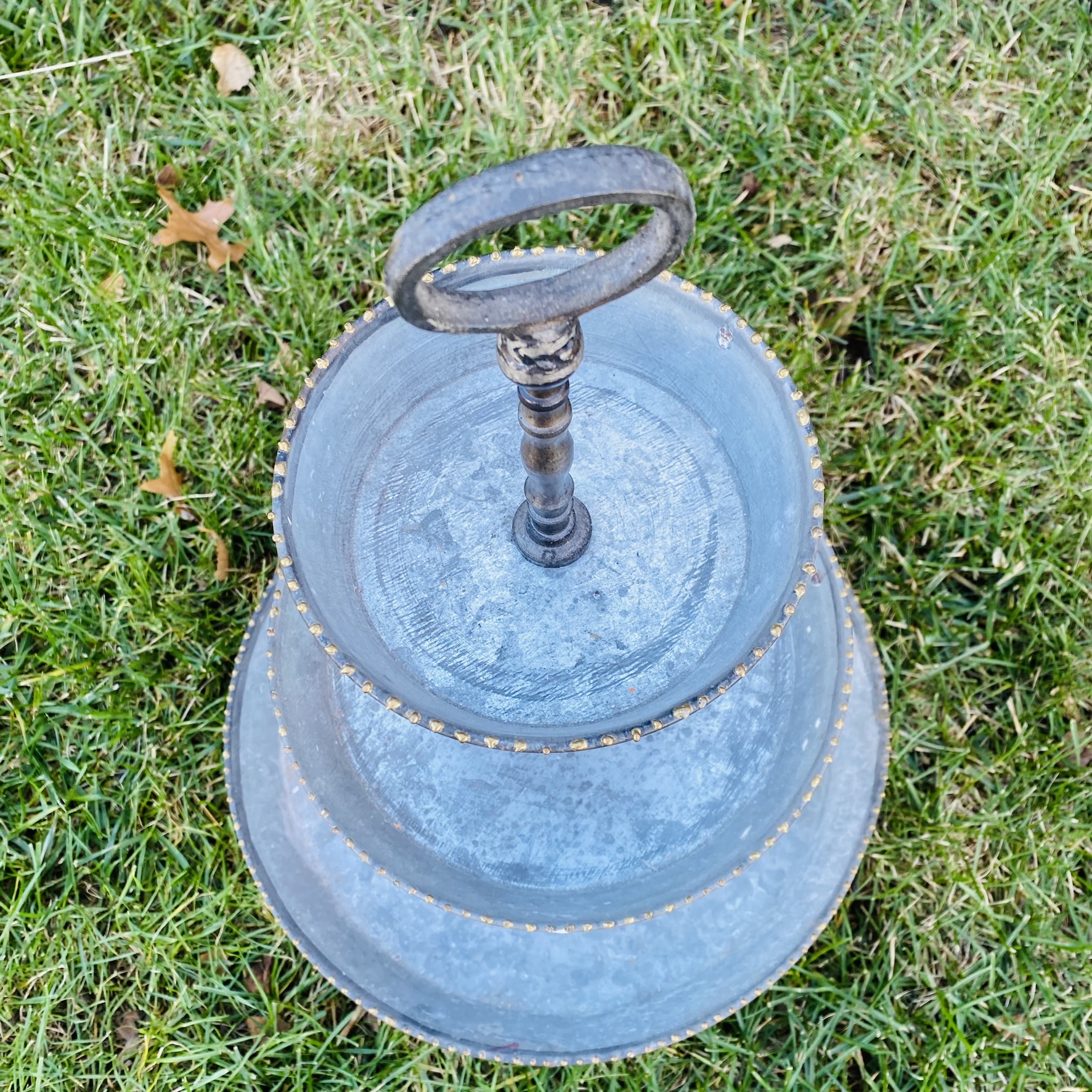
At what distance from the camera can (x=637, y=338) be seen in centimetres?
185

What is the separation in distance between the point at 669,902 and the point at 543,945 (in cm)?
49

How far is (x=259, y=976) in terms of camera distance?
2666mm

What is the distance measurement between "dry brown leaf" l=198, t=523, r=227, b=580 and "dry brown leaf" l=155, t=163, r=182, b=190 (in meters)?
1.05

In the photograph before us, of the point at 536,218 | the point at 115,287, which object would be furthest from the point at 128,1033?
the point at 536,218

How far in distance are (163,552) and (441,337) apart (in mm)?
1445

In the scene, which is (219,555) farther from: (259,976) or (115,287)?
(259,976)

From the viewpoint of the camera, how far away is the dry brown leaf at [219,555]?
2.88m

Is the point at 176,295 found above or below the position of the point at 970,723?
above

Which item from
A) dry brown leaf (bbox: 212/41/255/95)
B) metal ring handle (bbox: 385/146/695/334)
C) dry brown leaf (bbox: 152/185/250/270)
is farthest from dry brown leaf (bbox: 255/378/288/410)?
metal ring handle (bbox: 385/146/695/334)

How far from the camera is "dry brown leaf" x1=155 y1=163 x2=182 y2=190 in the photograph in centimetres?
313

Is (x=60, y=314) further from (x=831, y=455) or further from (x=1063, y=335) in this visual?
(x=1063, y=335)

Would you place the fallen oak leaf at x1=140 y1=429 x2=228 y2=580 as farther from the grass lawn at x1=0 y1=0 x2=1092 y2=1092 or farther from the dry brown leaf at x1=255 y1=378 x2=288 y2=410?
the dry brown leaf at x1=255 y1=378 x2=288 y2=410

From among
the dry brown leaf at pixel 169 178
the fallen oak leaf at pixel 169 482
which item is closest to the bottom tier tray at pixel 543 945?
the fallen oak leaf at pixel 169 482

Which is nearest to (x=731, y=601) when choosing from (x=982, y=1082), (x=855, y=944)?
(x=855, y=944)
